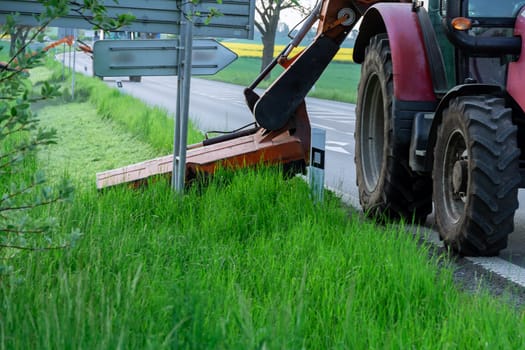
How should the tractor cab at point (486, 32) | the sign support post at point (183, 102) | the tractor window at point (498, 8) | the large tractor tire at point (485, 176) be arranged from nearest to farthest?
the large tractor tire at point (485, 176), the tractor cab at point (486, 32), the tractor window at point (498, 8), the sign support post at point (183, 102)

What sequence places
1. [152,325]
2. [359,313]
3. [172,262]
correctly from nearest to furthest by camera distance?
[152,325], [359,313], [172,262]

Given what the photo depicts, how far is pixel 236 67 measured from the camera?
6469cm

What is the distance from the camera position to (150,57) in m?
7.12

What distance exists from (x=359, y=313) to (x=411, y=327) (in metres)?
0.34

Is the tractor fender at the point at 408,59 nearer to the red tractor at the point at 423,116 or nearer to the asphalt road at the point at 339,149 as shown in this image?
the red tractor at the point at 423,116

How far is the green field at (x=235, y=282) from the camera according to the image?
9.80ft

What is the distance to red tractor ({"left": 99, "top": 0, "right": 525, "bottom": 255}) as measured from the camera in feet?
17.9

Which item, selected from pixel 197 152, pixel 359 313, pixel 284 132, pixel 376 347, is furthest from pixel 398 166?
pixel 376 347

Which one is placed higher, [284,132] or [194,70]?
[194,70]

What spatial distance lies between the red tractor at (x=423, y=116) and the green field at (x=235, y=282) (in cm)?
49

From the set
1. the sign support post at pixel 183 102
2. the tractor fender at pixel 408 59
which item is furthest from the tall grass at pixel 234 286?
the tractor fender at pixel 408 59

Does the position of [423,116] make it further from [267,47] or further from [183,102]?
[267,47]

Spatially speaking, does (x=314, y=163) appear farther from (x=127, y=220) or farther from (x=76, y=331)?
(x=76, y=331)

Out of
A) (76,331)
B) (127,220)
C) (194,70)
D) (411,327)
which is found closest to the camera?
(76,331)
